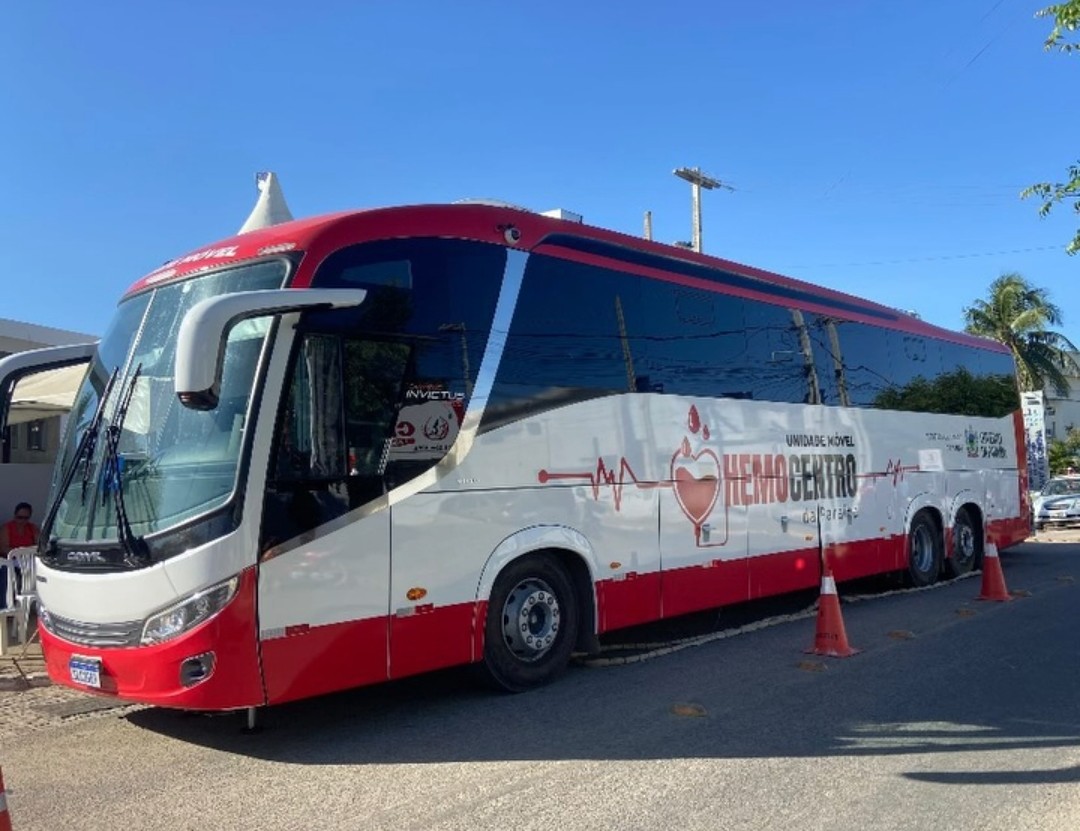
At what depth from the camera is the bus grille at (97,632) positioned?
17.7ft

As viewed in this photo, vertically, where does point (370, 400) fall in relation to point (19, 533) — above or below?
above

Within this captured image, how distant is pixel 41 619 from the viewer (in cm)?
621

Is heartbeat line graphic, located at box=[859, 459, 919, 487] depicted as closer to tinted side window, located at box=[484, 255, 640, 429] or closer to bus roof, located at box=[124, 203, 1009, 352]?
bus roof, located at box=[124, 203, 1009, 352]

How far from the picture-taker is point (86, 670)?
5629 mm

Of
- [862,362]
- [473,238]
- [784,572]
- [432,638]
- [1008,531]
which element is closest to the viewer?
[432,638]

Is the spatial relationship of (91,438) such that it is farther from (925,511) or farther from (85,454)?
(925,511)

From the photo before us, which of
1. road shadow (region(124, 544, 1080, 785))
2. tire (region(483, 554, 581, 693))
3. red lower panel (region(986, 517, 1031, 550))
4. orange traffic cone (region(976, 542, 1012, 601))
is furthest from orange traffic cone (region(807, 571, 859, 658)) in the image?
red lower panel (region(986, 517, 1031, 550))

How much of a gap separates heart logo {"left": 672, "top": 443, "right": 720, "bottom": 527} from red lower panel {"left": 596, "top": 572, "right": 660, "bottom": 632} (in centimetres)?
80

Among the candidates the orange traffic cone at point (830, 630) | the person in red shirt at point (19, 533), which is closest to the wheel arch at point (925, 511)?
the orange traffic cone at point (830, 630)

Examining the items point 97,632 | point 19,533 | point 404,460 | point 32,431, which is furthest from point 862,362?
point 32,431

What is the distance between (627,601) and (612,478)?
1066mm

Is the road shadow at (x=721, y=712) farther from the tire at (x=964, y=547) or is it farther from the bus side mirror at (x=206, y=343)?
the tire at (x=964, y=547)

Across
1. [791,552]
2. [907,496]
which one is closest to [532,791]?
[791,552]

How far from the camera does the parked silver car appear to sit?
24422 millimetres
